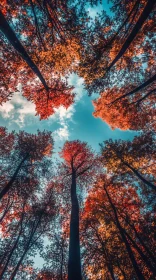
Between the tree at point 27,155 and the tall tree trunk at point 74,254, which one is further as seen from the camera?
the tree at point 27,155

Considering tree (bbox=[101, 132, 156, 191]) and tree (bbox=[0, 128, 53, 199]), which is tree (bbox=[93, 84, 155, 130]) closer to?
tree (bbox=[101, 132, 156, 191])

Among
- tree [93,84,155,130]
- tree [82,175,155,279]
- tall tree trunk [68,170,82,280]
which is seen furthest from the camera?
tree [82,175,155,279]

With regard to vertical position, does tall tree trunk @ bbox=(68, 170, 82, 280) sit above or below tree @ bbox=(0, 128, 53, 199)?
below

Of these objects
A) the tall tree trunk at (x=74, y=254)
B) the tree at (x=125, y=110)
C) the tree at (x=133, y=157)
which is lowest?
the tall tree trunk at (x=74, y=254)

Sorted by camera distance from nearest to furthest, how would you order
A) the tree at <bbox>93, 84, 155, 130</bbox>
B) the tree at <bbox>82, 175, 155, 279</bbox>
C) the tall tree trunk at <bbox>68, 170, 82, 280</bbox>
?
the tall tree trunk at <bbox>68, 170, 82, 280</bbox> < the tree at <bbox>93, 84, 155, 130</bbox> < the tree at <bbox>82, 175, 155, 279</bbox>

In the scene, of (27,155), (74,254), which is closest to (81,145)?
(27,155)

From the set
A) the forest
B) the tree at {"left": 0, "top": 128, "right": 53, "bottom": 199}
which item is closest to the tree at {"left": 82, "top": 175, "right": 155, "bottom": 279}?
the forest

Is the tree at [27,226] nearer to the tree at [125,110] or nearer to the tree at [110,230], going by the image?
the tree at [110,230]

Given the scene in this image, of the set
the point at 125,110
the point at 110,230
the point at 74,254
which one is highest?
the point at 125,110

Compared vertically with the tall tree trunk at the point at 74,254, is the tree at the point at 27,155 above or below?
above

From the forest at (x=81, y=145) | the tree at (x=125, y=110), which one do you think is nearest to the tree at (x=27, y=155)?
the forest at (x=81, y=145)

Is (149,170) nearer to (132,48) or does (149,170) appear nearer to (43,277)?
(132,48)

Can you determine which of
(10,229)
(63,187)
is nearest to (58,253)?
(10,229)

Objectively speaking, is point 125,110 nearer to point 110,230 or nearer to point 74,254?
point 74,254
